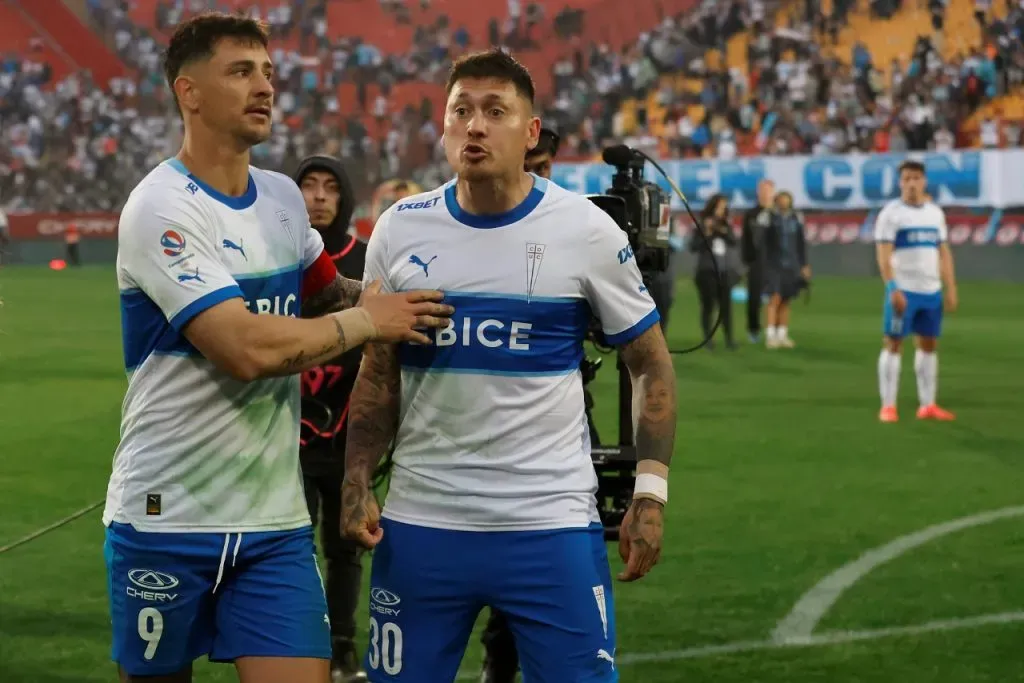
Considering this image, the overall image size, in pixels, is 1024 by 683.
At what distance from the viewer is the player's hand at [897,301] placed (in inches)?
492

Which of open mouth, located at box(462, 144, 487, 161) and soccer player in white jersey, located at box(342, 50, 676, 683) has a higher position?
open mouth, located at box(462, 144, 487, 161)

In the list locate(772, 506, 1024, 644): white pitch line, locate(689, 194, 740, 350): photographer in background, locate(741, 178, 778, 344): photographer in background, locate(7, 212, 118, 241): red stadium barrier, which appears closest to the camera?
locate(772, 506, 1024, 644): white pitch line

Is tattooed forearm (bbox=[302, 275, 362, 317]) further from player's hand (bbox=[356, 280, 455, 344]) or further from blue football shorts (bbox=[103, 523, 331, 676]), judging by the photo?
blue football shorts (bbox=[103, 523, 331, 676])

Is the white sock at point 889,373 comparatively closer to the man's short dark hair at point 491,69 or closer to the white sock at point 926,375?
the white sock at point 926,375

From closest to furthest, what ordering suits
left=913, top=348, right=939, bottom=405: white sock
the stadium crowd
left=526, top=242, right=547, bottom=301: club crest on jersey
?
1. left=526, top=242, right=547, bottom=301: club crest on jersey
2. left=913, top=348, right=939, bottom=405: white sock
3. the stadium crowd

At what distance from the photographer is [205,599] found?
3695mm

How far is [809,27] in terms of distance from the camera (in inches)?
1373

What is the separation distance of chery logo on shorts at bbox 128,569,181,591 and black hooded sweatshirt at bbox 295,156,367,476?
2107 millimetres

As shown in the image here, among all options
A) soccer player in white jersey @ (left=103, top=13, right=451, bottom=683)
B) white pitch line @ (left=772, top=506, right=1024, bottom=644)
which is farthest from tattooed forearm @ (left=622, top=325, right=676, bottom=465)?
white pitch line @ (left=772, top=506, right=1024, bottom=644)

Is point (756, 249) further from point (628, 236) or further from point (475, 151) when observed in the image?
point (475, 151)

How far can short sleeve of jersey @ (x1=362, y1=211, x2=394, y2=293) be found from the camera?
379 centimetres

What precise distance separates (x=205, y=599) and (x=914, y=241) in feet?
33.2

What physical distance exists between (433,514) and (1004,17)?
1229 inches

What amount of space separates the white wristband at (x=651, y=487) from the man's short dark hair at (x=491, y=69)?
102 cm
